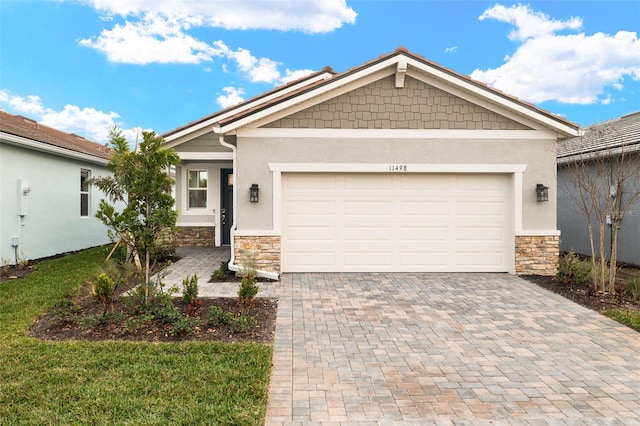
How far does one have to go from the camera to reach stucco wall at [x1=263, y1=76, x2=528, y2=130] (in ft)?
29.3

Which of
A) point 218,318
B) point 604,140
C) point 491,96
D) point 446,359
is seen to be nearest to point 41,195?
point 218,318

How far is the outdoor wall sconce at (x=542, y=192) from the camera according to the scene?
8.99 meters

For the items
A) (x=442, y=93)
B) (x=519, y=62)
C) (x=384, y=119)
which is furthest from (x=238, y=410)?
(x=519, y=62)

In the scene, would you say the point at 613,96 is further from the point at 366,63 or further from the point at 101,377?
the point at 101,377

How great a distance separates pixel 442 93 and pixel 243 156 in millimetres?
4692

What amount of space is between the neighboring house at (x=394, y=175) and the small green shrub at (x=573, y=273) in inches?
24.6

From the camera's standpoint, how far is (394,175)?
30.5 feet

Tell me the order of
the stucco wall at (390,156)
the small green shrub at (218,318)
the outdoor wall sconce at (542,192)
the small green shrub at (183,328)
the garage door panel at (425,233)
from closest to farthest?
the small green shrub at (183,328), the small green shrub at (218,318), the stucco wall at (390,156), the outdoor wall sconce at (542,192), the garage door panel at (425,233)

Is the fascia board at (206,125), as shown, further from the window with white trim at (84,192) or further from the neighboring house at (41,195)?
the window with white trim at (84,192)

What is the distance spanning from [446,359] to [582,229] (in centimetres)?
1031

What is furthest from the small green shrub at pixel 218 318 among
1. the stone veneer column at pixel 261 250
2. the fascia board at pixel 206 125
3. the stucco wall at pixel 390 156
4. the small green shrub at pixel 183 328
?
the fascia board at pixel 206 125

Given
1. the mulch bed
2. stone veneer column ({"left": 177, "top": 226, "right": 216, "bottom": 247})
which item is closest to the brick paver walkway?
the mulch bed

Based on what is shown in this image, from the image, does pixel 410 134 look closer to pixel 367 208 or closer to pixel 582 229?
pixel 367 208

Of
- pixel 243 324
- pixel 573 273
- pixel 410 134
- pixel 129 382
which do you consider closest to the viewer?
pixel 129 382
